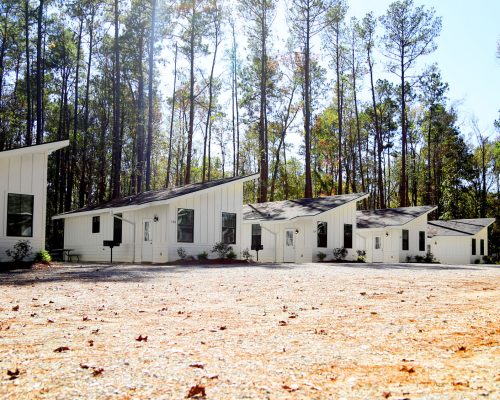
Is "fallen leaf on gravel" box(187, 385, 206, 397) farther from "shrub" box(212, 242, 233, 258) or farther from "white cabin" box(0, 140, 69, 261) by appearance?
"shrub" box(212, 242, 233, 258)

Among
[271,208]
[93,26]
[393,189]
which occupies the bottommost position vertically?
[271,208]

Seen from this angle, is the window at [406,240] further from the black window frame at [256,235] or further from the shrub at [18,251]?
the shrub at [18,251]

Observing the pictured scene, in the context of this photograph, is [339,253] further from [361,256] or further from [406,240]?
[406,240]

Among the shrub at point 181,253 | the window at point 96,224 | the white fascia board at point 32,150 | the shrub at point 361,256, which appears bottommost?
the shrub at point 361,256

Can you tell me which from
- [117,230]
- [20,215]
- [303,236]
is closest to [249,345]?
[20,215]

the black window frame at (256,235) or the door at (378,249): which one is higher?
the black window frame at (256,235)

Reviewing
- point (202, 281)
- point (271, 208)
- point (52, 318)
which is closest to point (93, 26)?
point (271, 208)

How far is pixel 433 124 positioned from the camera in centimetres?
4028

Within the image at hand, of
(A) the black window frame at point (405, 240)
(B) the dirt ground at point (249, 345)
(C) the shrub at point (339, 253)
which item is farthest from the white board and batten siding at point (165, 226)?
(A) the black window frame at point (405, 240)

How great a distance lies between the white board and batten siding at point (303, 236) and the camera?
77.1 ft

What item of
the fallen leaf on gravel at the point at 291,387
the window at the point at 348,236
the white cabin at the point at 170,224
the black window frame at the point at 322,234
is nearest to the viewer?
the fallen leaf on gravel at the point at 291,387

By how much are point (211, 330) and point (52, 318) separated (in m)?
1.90

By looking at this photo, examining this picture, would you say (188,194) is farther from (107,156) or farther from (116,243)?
(107,156)

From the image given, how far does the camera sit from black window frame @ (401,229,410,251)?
28422mm
